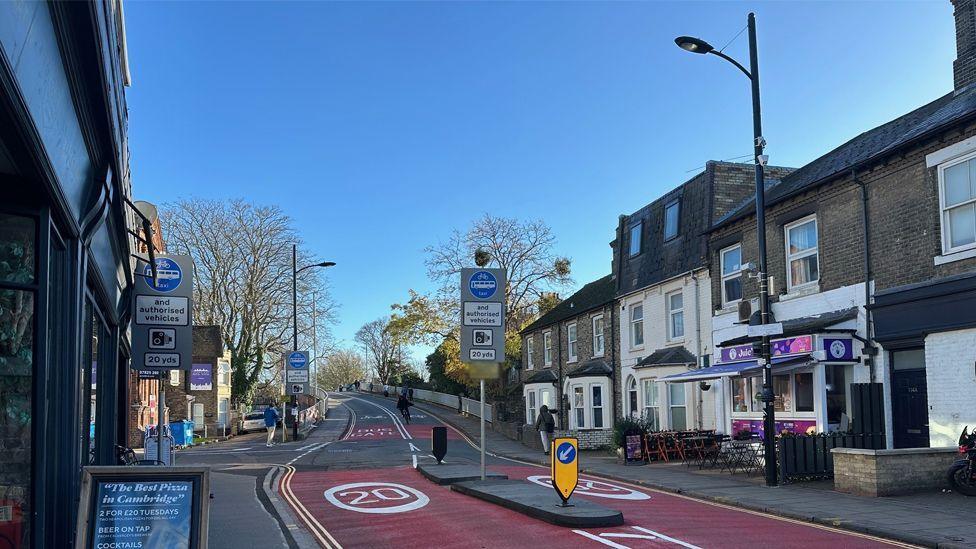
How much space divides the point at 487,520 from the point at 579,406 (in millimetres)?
21196

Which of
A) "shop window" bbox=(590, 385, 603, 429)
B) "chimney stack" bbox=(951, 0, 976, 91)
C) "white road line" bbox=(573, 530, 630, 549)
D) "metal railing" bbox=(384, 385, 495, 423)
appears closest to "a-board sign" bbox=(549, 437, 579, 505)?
"white road line" bbox=(573, 530, 630, 549)

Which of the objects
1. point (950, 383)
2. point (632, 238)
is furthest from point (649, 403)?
point (950, 383)

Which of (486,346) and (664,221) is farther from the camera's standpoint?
(664,221)

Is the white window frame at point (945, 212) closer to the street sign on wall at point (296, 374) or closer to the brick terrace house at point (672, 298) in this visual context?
the brick terrace house at point (672, 298)

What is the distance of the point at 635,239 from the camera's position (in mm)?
29594

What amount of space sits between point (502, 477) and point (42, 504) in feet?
38.1

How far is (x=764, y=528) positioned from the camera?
11.0 m

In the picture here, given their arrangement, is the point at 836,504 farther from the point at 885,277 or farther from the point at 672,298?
the point at 672,298

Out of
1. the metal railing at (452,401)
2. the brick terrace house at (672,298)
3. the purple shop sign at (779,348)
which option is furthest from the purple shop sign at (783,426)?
the metal railing at (452,401)

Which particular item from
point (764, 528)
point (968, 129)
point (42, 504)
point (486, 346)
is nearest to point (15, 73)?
point (42, 504)

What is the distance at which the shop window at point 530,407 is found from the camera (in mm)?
37844

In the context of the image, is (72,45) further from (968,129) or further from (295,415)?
(295,415)

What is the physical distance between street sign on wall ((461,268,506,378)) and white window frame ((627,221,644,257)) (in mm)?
14439

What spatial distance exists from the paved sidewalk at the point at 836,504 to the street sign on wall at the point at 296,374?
17.2m
